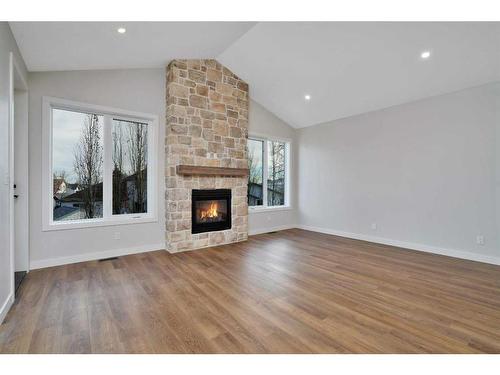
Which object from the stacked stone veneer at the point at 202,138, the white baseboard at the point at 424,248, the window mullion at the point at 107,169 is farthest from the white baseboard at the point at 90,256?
the white baseboard at the point at 424,248

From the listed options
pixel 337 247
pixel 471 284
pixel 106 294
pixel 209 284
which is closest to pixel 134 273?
pixel 106 294

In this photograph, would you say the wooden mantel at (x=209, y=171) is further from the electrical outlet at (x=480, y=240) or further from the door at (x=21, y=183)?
the electrical outlet at (x=480, y=240)

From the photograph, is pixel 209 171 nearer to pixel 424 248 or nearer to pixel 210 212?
pixel 210 212

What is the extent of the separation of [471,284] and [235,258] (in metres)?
2.89

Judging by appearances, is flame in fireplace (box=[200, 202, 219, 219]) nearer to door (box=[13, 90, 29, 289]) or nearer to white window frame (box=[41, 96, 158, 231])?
white window frame (box=[41, 96, 158, 231])

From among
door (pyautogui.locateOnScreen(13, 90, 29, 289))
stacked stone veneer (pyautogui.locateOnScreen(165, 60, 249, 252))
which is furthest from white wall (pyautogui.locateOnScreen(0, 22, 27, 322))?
stacked stone veneer (pyautogui.locateOnScreen(165, 60, 249, 252))

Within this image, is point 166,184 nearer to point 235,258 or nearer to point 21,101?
point 235,258

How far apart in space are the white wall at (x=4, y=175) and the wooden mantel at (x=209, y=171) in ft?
6.95

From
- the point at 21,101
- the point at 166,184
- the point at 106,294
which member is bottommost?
the point at 106,294

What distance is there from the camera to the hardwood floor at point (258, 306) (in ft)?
5.68

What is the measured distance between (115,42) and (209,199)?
2.64m

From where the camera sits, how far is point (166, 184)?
4203mm

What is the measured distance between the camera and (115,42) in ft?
9.82

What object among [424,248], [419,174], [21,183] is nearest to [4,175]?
[21,183]
